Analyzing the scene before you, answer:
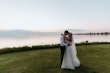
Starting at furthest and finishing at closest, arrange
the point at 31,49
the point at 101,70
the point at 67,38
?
the point at 31,49, the point at 67,38, the point at 101,70

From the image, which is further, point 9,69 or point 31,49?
point 31,49

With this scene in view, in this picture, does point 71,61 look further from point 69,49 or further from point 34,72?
point 34,72

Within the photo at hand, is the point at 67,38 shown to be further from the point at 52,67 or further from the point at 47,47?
the point at 47,47

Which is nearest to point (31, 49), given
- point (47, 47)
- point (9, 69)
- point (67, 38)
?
point (47, 47)

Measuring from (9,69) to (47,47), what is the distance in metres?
12.7

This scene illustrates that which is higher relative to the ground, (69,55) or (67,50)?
(67,50)

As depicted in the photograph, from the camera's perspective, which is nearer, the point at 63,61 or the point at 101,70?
the point at 101,70

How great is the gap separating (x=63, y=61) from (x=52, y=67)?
105cm

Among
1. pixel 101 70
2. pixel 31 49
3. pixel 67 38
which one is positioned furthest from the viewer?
pixel 31 49

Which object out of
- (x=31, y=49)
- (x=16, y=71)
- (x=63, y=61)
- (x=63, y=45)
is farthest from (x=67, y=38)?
(x=31, y=49)

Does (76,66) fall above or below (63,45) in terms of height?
below

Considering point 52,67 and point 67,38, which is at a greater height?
point 67,38

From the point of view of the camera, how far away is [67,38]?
13250 millimetres

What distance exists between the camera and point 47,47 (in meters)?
26.5
